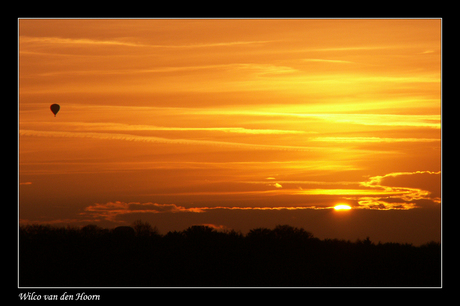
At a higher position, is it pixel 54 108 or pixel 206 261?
pixel 54 108

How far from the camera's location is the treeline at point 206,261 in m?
40.9

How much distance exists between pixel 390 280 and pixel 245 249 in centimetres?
1010

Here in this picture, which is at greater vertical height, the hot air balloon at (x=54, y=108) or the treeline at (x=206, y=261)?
the hot air balloon at (x=54, y=108)

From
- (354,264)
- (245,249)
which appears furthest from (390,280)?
(245,249)

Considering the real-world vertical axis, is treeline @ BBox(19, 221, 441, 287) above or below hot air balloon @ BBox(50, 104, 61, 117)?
below

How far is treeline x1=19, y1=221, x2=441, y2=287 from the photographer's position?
134 feet

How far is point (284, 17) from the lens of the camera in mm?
28531

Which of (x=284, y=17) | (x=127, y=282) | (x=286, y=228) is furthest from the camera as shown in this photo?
(x=286, y=228)

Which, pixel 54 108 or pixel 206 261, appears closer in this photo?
pixel 206 261

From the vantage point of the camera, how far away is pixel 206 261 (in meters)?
43.7

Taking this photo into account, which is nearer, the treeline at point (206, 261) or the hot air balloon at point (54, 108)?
the treeline at point (206, 261)

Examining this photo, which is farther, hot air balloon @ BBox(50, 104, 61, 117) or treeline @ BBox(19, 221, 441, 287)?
hot air balloon @ BBox(50, 104, 61, 117)

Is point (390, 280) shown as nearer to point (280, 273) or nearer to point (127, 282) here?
point (280, 273)
